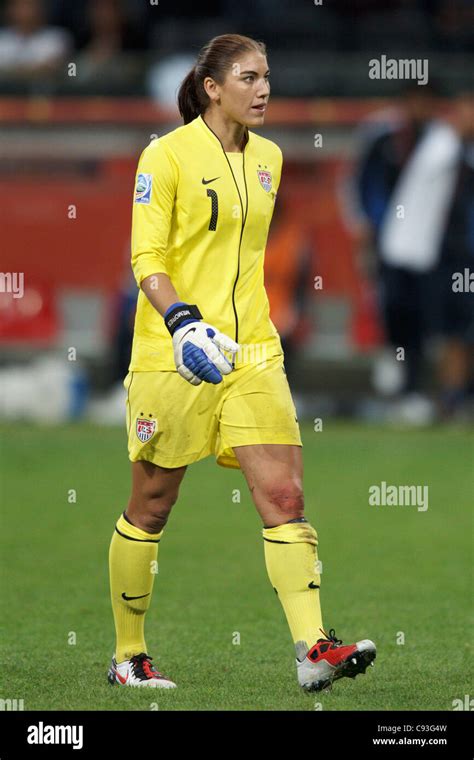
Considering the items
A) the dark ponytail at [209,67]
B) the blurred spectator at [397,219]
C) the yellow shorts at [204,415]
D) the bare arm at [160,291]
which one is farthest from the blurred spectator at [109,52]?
the bare arm at [160,291]

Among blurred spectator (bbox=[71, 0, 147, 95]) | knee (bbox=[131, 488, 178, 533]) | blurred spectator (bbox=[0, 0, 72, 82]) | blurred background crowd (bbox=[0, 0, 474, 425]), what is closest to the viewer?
knee (bbox=[131, 488, 178, 533])

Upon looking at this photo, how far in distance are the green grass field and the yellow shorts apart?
907 millimetres

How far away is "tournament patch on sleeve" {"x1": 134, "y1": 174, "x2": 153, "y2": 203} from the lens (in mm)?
6367

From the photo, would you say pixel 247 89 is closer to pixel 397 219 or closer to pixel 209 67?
pixel 209 67

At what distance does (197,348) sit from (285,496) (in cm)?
72

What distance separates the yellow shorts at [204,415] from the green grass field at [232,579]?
35.7 inches

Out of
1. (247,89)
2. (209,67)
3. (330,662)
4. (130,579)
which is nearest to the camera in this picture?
(330,662)

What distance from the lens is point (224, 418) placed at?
649 centimetres

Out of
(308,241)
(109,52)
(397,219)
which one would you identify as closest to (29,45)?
(109,52)

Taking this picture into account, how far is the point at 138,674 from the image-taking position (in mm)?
6598

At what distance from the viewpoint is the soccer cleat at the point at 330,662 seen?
6.16 meters

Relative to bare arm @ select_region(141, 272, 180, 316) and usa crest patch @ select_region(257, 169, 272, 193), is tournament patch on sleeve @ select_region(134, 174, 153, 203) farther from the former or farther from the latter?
usa crest patch @ select_region(257, 169, 272, 193)

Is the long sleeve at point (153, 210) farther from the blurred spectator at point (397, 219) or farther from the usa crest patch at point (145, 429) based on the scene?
the blurred spectator at point (397, 219)

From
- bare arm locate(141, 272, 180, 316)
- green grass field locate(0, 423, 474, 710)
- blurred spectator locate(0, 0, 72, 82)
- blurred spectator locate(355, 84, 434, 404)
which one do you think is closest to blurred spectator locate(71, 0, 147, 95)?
blurred spectator locate(0, 0, 72, 82)
